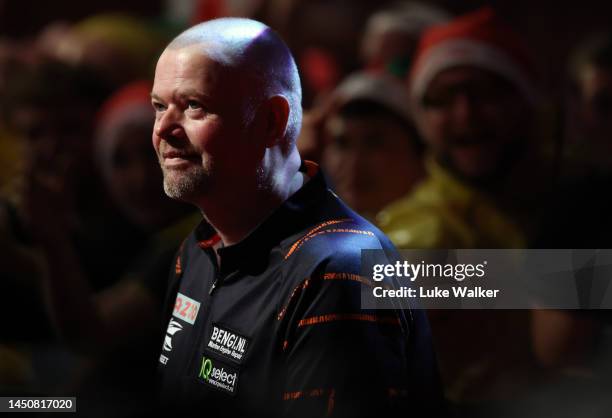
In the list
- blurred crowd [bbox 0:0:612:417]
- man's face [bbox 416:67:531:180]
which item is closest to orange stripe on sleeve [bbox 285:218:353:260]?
blurred crowd [bbox 0:0:612:417]

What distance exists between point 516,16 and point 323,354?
165cm

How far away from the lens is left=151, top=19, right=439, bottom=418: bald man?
135cm

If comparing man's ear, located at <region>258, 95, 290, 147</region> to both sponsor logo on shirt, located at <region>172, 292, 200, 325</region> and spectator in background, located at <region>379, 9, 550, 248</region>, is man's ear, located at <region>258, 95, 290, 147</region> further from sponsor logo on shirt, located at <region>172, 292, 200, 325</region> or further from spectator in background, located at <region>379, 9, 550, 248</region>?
spectator in background, located at <region>379, 9, 550, 248</region>

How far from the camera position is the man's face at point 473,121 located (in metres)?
2.37

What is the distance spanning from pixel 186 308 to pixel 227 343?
6.8 inches

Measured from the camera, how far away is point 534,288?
78.2 inches

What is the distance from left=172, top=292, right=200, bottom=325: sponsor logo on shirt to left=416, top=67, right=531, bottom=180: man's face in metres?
1.00

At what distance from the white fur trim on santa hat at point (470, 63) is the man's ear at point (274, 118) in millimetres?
1049

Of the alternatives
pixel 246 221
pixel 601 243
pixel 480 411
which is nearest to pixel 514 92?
pixel 601 243

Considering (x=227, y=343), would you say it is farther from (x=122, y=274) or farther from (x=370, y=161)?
(x=122, y=274)

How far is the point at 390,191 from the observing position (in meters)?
2.45

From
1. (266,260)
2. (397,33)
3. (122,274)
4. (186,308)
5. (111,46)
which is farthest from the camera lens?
(111,46)

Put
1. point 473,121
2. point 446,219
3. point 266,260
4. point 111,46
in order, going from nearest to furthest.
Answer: point 266,260, point 446,219, point 473,121, point 111,46

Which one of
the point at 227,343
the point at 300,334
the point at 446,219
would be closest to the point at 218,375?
the point at 227,343
